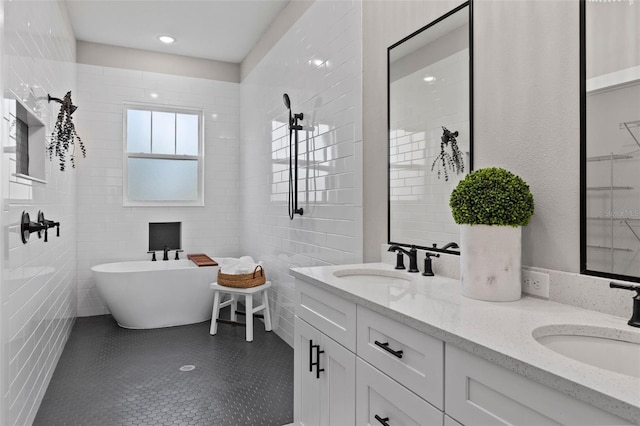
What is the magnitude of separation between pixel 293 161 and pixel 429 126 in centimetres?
172

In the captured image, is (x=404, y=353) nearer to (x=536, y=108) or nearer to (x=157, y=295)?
(x=536, y=108)

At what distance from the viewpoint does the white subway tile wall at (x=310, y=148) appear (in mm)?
2766

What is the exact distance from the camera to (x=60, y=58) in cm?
350

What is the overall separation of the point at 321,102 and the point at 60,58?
2.22 m

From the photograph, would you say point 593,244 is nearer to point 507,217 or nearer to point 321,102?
point 507,217

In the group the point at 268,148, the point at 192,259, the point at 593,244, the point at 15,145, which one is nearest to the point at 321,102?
the point at 268,148

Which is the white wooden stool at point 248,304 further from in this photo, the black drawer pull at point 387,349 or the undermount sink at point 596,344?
the undermount sink at point 596,344

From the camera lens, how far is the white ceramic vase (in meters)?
1.47

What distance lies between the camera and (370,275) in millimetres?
2223

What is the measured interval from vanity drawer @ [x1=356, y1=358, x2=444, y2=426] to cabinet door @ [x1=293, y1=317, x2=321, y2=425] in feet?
1.33

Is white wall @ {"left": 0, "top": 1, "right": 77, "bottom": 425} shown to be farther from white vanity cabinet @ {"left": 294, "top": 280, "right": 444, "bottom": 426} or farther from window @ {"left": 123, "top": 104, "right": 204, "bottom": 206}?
white vanity cabinet @ {"left": 294, "top": 280, "right": 444, "bottom": 426}

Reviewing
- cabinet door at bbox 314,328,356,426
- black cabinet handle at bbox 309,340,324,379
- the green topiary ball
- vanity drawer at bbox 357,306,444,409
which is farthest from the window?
the green topiary ball

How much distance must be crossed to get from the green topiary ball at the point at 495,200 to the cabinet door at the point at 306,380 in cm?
89

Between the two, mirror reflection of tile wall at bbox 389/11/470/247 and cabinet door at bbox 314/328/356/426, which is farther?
mirror reflection of tile wall at bbox 389/11/470/247
